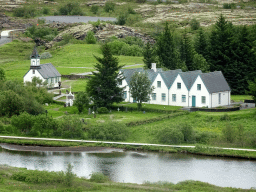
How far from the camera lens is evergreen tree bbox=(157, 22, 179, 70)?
92.6 metres

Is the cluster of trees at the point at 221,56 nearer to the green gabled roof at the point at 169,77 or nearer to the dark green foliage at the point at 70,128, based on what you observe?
the green gabled roof at the point at 169,77

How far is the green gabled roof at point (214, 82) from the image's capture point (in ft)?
241

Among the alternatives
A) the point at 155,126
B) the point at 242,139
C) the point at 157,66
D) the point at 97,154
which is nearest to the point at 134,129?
the point at 155,126

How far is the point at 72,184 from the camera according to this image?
140 ft

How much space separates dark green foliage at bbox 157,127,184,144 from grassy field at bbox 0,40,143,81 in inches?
1870

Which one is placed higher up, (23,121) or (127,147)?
(23,121)

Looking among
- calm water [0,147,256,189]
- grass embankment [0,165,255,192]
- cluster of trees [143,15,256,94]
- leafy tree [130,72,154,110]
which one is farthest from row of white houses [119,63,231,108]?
grass embankment [0,165,255,192]

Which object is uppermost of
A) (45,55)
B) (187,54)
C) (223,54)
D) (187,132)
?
(45,55)

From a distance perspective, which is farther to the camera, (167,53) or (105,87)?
(167,53)

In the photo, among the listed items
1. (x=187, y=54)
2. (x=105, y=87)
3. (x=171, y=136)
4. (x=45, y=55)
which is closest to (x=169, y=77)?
(x=105, y=87)

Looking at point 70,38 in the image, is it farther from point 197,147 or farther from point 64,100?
point 197,147

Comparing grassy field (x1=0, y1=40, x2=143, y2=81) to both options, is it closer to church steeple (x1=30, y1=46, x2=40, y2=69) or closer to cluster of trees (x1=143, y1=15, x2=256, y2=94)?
church steeple (x1=30, y1=46, x2=40, y2=69)

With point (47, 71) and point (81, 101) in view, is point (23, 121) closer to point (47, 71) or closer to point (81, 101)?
point (81, 101)

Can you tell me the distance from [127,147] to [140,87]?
1728 cm
